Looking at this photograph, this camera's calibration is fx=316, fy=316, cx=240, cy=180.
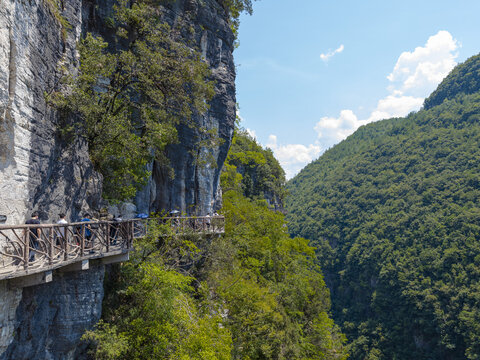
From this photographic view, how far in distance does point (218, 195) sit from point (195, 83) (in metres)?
11.3

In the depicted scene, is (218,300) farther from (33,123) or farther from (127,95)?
(33,123)

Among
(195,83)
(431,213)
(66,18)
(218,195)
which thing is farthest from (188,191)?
(431,213)

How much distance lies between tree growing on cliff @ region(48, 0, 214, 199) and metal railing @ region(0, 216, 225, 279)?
9.25 feet

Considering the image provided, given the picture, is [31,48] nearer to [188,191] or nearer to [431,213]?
[188,191]

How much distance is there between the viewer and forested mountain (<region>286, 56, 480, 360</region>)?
54875 millimetres

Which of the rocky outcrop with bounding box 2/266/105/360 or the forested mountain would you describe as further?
the forested mountain

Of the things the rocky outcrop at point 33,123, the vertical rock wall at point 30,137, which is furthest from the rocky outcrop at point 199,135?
the vertical rock wall at point 30,137

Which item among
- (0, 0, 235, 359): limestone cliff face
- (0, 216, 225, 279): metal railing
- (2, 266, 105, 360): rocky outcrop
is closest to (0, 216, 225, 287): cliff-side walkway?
(0, 216, 225, 279): metal railing

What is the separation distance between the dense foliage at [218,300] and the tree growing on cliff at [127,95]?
10.8 feet

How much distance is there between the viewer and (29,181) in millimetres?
7887

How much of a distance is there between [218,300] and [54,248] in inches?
407

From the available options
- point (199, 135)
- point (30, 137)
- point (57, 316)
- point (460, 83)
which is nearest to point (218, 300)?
point (57, 316)

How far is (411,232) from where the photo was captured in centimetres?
7050

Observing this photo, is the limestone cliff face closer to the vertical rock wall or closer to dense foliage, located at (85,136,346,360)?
the vertical rock wall
